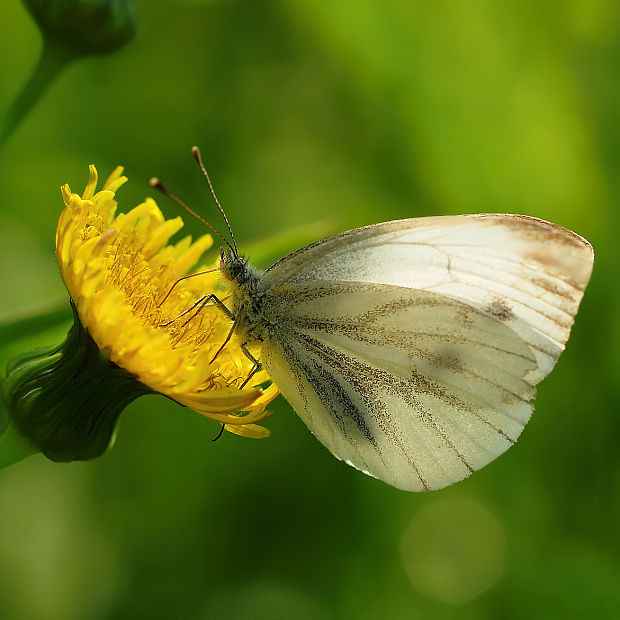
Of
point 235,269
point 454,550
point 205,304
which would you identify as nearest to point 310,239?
point 235,269

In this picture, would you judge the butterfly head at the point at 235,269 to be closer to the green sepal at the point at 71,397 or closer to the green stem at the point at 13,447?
the green sepal at the point at 71,397

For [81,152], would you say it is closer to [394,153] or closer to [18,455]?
[394,153]

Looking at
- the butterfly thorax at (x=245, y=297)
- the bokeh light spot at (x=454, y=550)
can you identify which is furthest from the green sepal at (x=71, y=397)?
the bokeh light spot at (x=454, y=550)

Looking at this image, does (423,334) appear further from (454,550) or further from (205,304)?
(454,550)

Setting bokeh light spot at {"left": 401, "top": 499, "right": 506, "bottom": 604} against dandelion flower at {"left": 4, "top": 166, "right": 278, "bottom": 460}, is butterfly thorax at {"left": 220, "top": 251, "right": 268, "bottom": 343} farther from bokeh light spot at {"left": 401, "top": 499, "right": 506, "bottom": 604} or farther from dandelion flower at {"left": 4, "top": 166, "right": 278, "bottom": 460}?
bokeh light spot at {"left": 401, "top": 499, "right": 506, "bottom": 604}

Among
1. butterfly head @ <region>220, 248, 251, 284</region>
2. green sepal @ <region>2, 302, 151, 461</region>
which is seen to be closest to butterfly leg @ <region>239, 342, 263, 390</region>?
butterfly head @ <region>220, 248, 251, 284</region>
